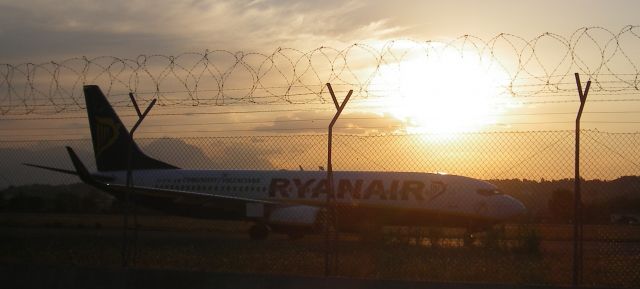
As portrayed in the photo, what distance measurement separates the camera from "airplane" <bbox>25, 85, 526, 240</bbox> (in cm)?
2753

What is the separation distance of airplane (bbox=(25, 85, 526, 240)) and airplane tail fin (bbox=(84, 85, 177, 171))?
38mm

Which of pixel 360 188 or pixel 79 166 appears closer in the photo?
pixel 79 166

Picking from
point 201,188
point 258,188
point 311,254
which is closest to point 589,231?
point 258,188

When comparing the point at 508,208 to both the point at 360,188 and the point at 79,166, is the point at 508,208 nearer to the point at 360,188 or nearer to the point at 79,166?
the point at 360,188

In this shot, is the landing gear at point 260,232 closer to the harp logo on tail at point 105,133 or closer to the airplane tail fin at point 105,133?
the airplane tail fin at point 105,133

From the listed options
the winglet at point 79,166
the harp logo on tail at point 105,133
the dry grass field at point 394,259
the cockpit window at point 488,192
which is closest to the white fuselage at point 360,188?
the cockpit window at point 488,192

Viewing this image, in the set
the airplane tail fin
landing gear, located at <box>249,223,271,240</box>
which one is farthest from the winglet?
the airplane tail fin

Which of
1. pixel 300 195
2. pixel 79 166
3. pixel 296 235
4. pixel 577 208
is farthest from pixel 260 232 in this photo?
pixel 577 208

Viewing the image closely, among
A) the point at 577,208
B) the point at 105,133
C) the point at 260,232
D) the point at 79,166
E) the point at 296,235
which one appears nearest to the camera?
the point at 577,208

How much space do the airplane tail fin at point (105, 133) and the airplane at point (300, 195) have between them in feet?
0.12

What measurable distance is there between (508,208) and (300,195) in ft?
27.1

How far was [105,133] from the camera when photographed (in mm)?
32594

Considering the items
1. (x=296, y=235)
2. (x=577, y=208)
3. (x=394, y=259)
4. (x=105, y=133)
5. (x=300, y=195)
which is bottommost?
(x=296, y=235)

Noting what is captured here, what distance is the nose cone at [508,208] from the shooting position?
2700cm
